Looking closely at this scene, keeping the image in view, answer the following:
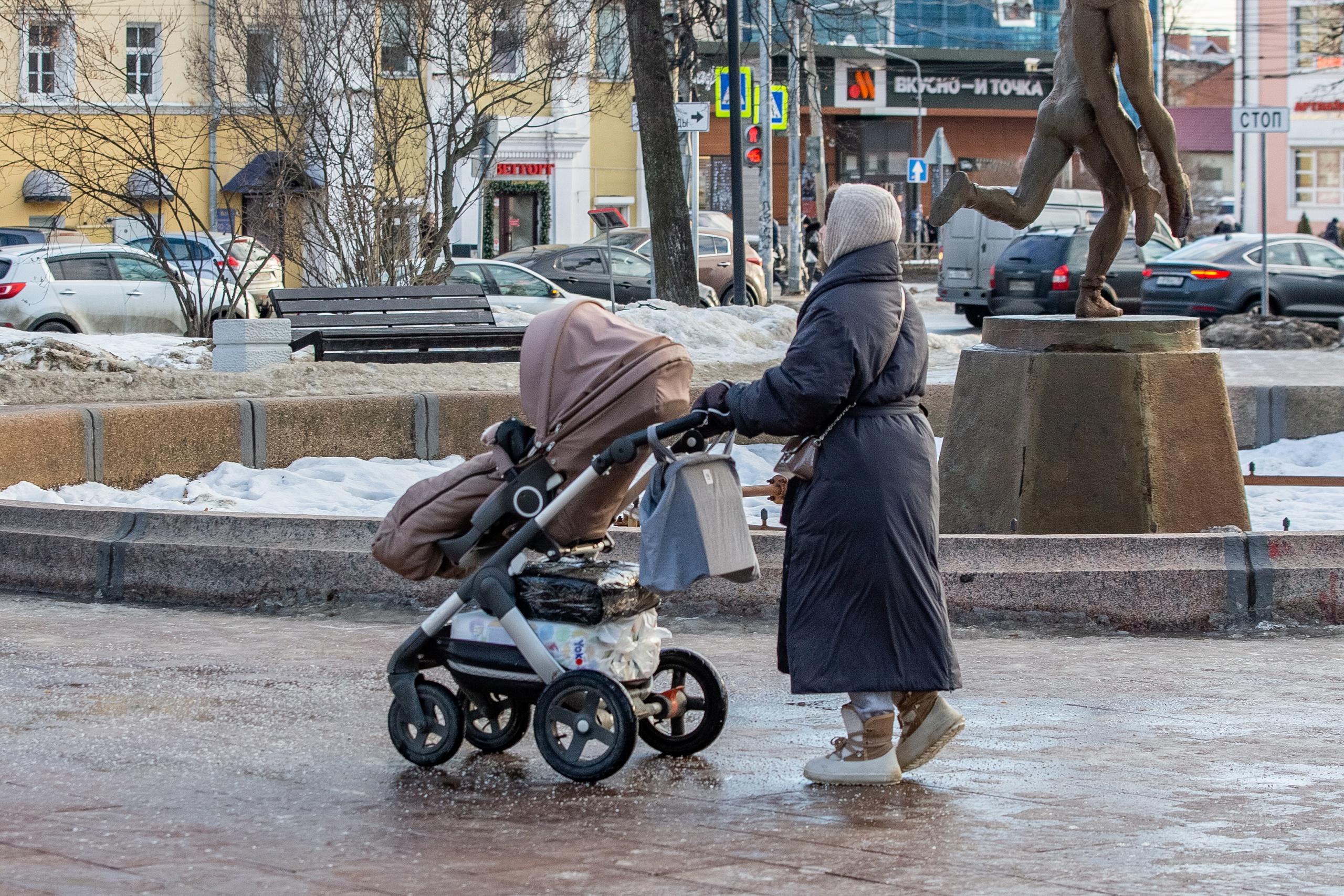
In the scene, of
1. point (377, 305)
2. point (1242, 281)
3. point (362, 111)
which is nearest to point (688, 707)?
point (377, 305)

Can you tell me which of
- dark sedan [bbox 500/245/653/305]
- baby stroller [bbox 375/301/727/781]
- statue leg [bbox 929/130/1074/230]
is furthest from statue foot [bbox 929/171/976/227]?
dark sedan [bbox 500/245/653/305]

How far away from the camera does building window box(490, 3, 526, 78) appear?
2177cm

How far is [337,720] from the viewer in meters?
5.80

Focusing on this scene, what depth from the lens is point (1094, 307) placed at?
9.05 m

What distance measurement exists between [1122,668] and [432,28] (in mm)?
16383

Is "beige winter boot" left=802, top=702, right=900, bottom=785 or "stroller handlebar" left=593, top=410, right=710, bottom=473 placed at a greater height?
"stroller handlebar" left=593, top=410, right=710, bottom=473

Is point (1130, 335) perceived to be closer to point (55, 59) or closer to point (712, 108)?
point (55, 59)

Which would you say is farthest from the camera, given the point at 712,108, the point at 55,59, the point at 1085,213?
the point at 712,108

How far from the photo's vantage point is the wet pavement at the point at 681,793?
414 centimetres

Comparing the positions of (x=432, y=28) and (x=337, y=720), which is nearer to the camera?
(x=337, y=720)

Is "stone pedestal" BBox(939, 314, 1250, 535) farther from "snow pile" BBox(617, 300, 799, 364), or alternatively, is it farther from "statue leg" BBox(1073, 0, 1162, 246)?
"snow pile" BBox(617, 300, 799, 364)

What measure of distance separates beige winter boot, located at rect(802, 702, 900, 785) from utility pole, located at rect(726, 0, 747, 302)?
20.1 meters

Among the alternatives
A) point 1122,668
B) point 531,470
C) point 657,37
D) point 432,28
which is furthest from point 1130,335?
point 432,28

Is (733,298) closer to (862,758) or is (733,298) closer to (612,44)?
(612,44)
